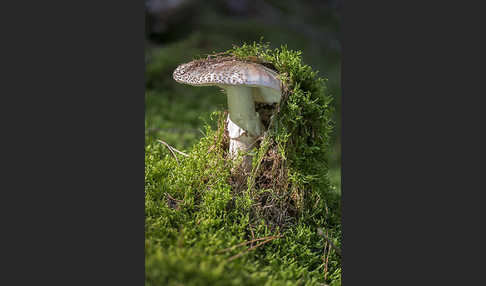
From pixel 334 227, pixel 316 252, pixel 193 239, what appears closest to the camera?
pixel 193 239

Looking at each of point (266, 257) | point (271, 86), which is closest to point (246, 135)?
point (271, 86)

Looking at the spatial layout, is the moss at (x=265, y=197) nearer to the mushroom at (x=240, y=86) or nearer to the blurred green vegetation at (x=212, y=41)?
the mushroom at (x=240, y=86)

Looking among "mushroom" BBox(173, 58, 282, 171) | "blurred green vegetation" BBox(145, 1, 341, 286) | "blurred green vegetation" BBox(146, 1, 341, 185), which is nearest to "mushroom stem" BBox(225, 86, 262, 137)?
"mushroom" BBox(173, 58, 282, 171)

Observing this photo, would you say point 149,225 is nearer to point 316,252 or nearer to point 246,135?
point 246,135

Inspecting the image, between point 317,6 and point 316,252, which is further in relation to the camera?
point 317,6

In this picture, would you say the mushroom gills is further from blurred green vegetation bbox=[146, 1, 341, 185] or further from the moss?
blurred green vegetation bbox=[146, 1, 341, 185]

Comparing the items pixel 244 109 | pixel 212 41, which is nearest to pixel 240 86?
pixel 244 109
